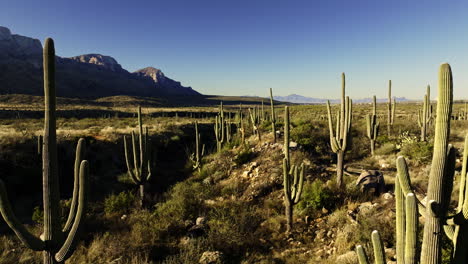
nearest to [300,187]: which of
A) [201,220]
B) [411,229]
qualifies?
[201,220]

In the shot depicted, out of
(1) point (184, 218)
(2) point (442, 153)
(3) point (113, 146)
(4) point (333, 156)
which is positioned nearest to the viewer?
(2) point (442, 153)

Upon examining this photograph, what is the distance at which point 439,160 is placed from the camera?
7.55 feet

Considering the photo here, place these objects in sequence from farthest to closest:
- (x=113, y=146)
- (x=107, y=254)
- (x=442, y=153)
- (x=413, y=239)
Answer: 1. (x=113, y=146)
2. (x=107, y=254)
3. (x=413, y=239)
4. (x=442, y=153)

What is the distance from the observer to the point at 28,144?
1320 cm

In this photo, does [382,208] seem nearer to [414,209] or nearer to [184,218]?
[414,209]

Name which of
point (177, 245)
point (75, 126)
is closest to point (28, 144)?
point (75, 126)

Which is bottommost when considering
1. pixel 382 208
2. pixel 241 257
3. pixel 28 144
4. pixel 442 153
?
pixel 241 257

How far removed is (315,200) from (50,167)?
6.84 meters

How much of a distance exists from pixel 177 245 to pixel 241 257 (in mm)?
1790

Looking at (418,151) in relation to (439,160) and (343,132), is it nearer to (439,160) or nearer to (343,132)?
(343,132)

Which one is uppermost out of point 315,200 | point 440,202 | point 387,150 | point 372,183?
point 440,202

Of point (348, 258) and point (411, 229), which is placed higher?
point (411, 229)

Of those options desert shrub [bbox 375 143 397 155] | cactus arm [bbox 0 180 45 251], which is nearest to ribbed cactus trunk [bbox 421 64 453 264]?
cactus arm [bbox 0 180 45 251]

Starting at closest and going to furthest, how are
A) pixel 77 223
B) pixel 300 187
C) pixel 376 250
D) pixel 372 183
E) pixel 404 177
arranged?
pixel 404 177 → pixel 376 250 → pixel 77 223 → pixel 300 187 → pixel 372 183
